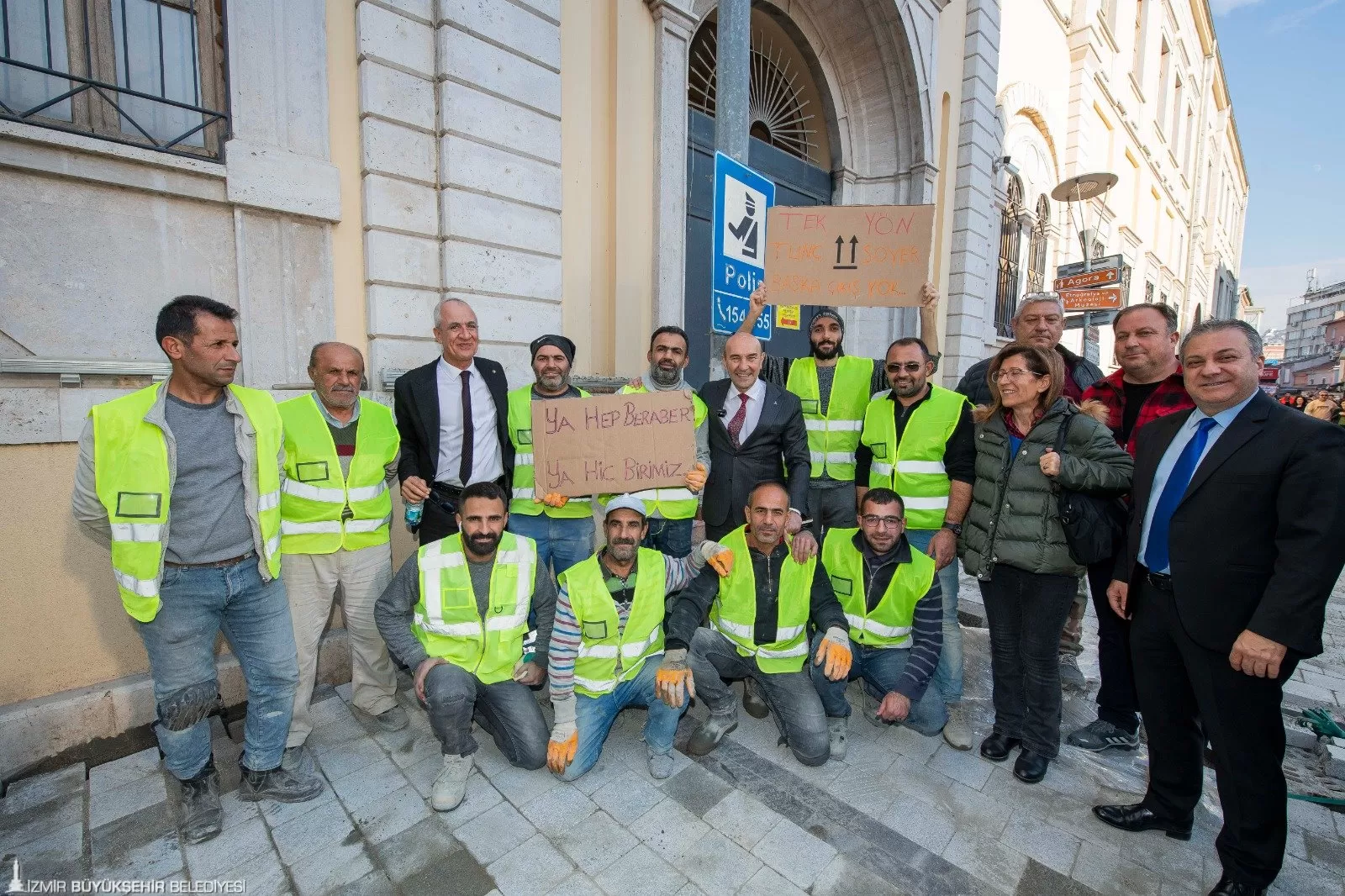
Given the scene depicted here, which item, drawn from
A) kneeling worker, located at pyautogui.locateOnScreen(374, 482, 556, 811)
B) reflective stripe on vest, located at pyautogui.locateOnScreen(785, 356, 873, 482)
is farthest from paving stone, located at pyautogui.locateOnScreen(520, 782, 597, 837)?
reflective stripe on vest, located at pyautogui.locateOnScreen(785, 356, 873, 482)

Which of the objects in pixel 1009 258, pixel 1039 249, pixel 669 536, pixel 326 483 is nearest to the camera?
pixel 326 483

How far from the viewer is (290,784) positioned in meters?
2.91

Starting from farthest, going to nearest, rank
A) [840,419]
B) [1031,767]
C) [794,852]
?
[840,419], [1031,767], [794,852]

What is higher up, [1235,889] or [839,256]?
[839,256]

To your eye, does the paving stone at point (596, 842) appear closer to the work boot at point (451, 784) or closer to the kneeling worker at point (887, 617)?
the work boot at point (451, 784)

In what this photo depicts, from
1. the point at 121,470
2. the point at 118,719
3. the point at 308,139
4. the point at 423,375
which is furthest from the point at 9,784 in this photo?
→ the point at 308,139

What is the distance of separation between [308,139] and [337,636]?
315 centimetres

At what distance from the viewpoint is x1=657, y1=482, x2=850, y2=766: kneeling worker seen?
10.6ft

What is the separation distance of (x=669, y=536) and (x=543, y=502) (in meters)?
0.81

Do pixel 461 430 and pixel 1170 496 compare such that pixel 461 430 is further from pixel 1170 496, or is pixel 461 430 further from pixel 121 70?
pixel 1170 496

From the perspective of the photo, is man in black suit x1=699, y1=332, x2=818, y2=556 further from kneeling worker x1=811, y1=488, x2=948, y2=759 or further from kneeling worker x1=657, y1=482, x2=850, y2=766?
kneeling worker x1=811, y1=488, x2=948, y2=759

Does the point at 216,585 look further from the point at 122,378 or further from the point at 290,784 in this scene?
the point at 122,378

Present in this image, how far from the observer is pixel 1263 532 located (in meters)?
2.19

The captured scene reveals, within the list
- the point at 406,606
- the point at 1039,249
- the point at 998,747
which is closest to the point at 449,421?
the point at 406,606
